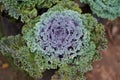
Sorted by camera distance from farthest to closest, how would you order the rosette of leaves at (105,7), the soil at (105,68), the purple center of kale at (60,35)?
1. the soil at (105,68)
2. the rosette of leaves at (105,7)
3. the purple center of kale at (60,35)

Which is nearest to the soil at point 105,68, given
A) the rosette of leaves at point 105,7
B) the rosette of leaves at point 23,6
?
the rosette of leaves at point 105,7

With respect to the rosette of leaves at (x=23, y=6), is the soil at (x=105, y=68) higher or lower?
lower

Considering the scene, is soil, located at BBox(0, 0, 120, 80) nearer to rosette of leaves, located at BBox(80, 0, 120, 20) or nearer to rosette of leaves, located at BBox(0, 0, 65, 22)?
rosette of leaves, located at BBox(80, 0, 120, 20)

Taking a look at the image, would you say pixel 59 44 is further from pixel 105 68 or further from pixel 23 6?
pixel 105 68

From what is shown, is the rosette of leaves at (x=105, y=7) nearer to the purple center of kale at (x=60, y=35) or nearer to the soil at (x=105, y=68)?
the purple center of kale at (x=60, y=35)

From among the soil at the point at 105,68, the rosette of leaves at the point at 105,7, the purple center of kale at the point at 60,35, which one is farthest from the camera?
the soil at the point at 105,68

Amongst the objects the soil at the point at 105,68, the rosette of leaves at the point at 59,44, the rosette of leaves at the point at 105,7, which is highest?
the rosette of leaves at the point at 105,7

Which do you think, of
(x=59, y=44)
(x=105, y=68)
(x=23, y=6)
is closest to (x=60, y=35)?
(x=59, y=44)
